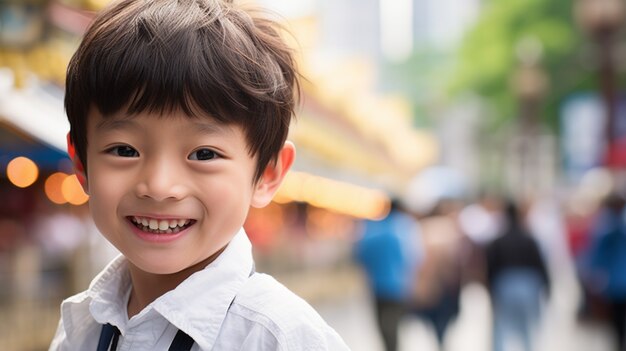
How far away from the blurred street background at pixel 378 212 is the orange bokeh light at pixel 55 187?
31mm

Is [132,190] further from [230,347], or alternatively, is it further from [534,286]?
[534,286]

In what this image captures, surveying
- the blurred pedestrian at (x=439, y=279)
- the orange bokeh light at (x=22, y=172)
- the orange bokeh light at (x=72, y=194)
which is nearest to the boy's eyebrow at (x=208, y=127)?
the blurred pedestrian at (x=439, y=279)

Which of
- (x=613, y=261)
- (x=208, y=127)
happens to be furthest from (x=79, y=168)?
(x=613, y=261)

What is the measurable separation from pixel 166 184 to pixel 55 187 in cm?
1104

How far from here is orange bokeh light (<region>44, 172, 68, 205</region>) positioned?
11.7 m

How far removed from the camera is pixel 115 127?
4.78ft

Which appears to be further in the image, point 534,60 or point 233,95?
point 534,60

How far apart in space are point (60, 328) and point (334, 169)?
13.7 meters

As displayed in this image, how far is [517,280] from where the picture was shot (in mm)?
6711

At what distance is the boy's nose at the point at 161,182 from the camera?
1.42m

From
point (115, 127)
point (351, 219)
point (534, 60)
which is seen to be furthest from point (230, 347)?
point (351, 219)

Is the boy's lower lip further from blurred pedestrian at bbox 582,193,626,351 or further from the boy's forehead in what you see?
blurred pedestrian at bbox 582,193,626,351

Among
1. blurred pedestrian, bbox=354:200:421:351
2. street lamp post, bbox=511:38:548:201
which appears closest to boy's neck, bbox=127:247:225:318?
blurred pedestrian, bbox=354:200:421:351

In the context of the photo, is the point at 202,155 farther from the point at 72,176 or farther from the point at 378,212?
the point at 378,212
